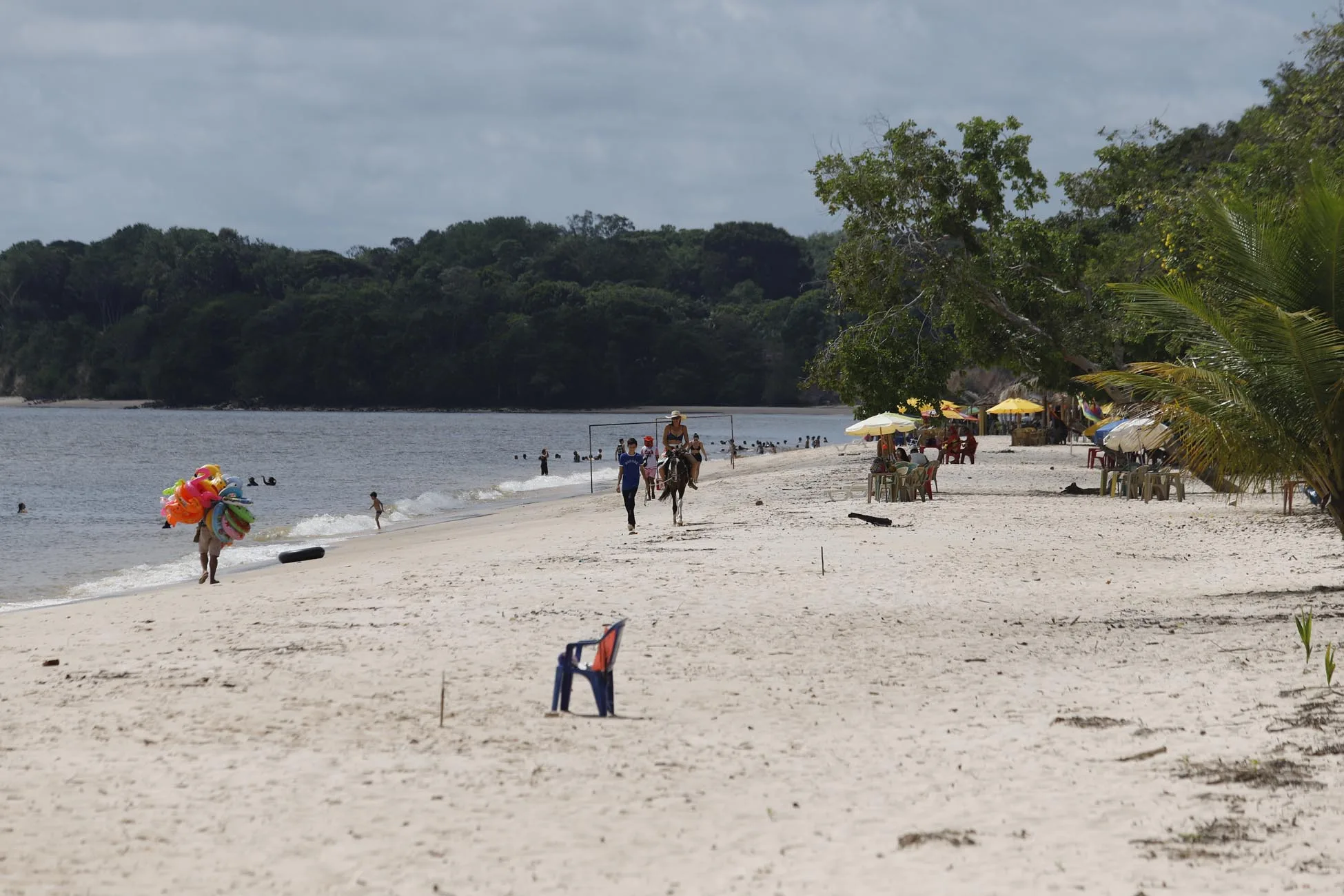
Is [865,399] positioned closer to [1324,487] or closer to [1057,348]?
[1057,348]

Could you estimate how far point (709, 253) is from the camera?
487ft

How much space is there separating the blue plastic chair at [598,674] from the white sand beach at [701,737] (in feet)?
0.33

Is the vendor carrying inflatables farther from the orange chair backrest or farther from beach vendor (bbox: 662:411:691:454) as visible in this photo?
the orange chair backrest

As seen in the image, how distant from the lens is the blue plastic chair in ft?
24.2

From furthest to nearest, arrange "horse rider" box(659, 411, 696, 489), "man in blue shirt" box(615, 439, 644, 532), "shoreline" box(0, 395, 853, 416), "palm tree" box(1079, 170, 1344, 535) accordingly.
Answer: "shoreline" box(0, 395, 853, 416) < "horse rider" box(659, 411, 696, 489) < "man in blue shirt" box(615, 439, 644, 532) < "palm tree" box(1079, 170, 1344, 535)

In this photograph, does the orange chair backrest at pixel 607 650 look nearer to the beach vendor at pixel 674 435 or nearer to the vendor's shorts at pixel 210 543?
the vendor's shorts at pixel 210 543

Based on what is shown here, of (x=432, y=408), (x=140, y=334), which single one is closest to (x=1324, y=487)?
(x=432, y=408)

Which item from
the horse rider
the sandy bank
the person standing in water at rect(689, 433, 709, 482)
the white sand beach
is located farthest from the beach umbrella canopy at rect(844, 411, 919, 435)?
the sandy bank

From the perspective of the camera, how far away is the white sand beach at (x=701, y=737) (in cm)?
518

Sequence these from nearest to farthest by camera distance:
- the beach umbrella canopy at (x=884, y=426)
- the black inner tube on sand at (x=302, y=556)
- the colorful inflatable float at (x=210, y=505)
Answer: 1. the colorful inflatable float at (x=210, y=505)
2. the black inner tube on sand at (x=302, y=556)
3. the beach umbrella canopy at (x=884, y=426)

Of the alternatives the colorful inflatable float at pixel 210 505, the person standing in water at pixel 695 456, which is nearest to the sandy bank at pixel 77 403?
the person standing in water at pixel 695 456

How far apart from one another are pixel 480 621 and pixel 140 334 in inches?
5132

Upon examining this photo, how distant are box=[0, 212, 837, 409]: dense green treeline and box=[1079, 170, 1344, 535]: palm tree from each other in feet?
380

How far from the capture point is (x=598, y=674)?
291 inches
